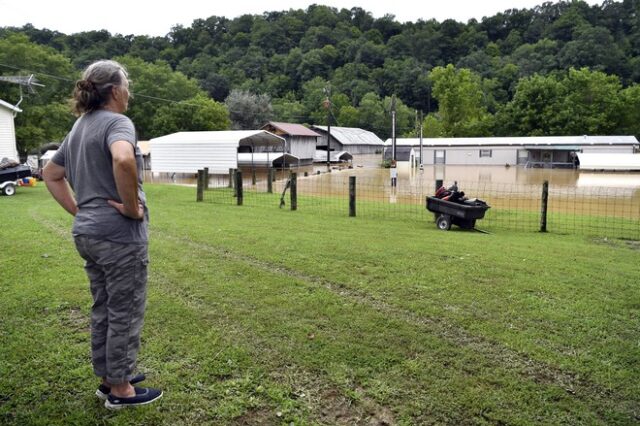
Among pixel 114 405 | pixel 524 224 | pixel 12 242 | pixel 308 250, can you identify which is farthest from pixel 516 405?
pixel 524 224

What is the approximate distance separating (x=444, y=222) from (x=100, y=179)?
898 cm

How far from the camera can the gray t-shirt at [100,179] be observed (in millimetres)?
2846

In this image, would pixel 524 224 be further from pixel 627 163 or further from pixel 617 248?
pixel 627 163

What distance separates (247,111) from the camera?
227ft

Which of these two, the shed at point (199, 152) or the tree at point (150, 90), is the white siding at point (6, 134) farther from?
the tree at point (150, 90)

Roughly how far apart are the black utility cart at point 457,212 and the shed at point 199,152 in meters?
Result: 23.7

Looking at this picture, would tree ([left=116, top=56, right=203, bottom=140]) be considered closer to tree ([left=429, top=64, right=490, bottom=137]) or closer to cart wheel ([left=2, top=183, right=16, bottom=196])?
tree ([left=429, top=64, right=490, bottom=137])

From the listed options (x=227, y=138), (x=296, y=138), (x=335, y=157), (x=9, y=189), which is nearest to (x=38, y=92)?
(x=227, y=138)

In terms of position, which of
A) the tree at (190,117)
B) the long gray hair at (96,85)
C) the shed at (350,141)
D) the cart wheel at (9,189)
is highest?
the tree at (190,117)

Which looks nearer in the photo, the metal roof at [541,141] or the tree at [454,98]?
the metal roof at [541,141]

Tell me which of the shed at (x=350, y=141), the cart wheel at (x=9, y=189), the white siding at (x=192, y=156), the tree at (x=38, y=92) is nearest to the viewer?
the cart wheel at (x=9, y=189)

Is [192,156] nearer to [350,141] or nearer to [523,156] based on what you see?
[523,156]

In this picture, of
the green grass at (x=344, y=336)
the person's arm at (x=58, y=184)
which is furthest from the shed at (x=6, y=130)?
the person's arm at (x=58, y=184)

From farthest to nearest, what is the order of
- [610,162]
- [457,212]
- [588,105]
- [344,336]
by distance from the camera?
[588,105], [610,162], [457,212], [344,336]
